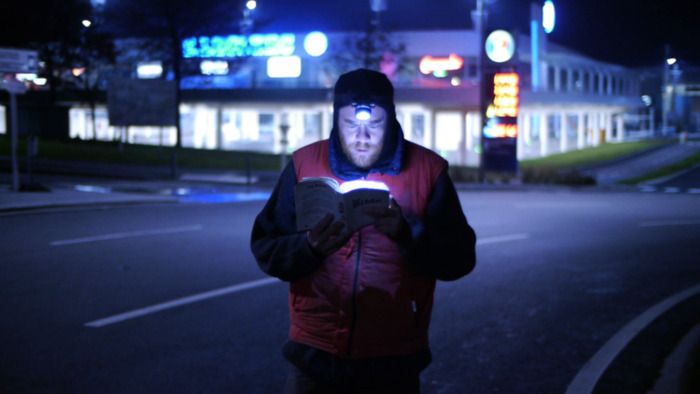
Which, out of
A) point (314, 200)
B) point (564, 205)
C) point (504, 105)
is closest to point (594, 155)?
point (504, 105)

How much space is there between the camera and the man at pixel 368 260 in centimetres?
326

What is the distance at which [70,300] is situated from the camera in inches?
386

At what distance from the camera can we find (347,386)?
11.0ft

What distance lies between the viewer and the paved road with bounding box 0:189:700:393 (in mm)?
7094

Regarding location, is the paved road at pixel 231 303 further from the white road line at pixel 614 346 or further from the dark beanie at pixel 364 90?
the dark beanie at pixel 364 90

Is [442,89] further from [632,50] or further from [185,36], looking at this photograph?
[632,50]

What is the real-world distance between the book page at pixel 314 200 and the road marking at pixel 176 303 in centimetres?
595

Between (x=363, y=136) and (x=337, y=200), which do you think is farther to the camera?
(x=363, y=136)

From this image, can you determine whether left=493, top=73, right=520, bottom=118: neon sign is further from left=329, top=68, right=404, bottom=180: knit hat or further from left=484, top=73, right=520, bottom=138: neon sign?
left=329, top=68, right=404, bottom=180: knit hat

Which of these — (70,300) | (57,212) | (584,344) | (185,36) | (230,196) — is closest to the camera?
(584,344)

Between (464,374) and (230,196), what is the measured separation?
19.5 meters

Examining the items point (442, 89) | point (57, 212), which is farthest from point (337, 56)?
point (57, 212)

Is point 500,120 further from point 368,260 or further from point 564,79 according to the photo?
point 368,260

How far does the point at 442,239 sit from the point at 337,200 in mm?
440
